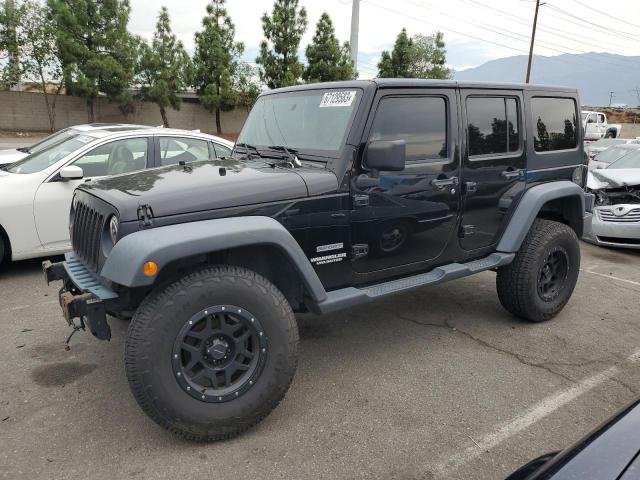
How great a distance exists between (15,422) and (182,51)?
1179 inches

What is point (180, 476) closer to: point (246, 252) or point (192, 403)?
point (192, 403)

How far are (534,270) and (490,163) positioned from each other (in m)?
1.01

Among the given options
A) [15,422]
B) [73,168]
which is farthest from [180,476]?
[73,168]

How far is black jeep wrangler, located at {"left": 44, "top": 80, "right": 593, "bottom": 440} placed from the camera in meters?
2.67

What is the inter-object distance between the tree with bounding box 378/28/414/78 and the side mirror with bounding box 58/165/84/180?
2490 centimetres

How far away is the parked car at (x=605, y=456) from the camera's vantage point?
1.43 metres

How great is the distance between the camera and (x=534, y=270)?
4.28 m

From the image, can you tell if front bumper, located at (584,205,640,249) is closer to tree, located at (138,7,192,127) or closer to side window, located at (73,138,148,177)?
side window, located at (73,138,148,177)

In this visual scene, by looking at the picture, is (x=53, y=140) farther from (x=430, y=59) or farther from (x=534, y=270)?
(x=430, y=59)

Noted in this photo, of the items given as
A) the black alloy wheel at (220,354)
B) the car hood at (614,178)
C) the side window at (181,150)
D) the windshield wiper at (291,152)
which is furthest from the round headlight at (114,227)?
the car hood at (614,178)

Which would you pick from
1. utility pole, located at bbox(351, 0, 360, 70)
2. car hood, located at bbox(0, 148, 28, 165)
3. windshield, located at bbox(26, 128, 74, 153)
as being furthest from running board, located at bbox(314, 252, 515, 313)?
utility pole, located at bbox(351, 0, 360, 70)

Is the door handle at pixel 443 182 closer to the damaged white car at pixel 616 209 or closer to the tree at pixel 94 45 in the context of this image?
the damaged white car at pixel 616 209

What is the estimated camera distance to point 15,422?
2955 mm

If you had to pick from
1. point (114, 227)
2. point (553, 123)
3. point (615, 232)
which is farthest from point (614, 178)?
point (114, 227)
